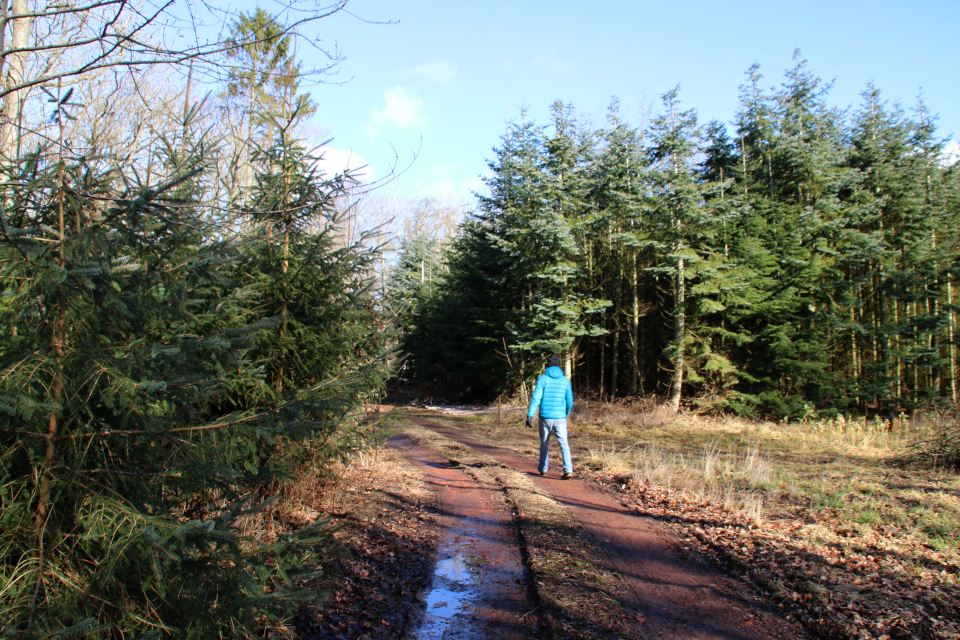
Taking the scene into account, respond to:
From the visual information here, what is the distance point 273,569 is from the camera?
317 cm

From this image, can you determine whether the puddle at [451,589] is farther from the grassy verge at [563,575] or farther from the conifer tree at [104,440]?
the conifer tree at [104,440]

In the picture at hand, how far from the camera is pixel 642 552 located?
6035mm

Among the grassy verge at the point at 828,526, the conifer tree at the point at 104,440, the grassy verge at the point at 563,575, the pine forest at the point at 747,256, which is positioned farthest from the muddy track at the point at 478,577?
the pine forest at the point at 747,256

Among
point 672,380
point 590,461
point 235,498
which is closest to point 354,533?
point 235,498

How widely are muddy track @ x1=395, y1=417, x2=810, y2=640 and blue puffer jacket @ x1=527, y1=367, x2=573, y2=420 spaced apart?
1808 mm

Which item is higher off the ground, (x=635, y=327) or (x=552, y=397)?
(x=635, y=327)

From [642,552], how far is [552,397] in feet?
13.8

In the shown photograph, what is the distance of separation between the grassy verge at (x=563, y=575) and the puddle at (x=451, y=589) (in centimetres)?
54

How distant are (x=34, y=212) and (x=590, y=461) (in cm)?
986

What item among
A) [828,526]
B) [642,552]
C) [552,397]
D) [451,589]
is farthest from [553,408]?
[451,589]

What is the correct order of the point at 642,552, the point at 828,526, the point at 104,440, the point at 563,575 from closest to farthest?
the point at 104,440, the point at 563,575, the point at 642,552, the point at 828,526

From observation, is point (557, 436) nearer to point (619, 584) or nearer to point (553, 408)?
point (553, 408)

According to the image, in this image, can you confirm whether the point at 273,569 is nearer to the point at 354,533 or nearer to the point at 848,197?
the point at 354,533

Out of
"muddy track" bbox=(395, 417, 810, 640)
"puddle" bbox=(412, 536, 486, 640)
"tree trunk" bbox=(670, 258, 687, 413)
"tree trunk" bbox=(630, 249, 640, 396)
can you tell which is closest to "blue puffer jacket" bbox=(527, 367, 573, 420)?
"muddy track" bbox=(395, 417, 810, 640)
